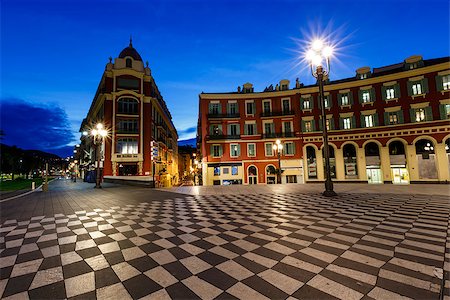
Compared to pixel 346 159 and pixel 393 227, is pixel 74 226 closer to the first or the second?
pixel 393 227

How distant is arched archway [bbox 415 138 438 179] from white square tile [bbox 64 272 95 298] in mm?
30342

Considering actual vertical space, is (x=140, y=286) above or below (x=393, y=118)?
below

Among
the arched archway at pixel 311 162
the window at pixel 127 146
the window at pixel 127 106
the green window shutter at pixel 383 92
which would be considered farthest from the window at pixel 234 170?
the green window shutter at pixel 383 92

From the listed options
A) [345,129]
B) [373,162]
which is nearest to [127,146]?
[345,129]

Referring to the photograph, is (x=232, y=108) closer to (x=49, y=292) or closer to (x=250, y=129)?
(x=250, y=129)

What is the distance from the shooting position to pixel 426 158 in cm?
2177

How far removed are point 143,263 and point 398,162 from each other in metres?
29.3

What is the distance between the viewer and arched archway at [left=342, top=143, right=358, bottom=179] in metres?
25.0

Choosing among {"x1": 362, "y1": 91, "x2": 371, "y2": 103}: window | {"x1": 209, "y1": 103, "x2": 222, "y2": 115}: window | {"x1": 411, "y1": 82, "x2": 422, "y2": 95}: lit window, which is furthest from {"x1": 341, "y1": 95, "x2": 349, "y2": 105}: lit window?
{"x1": 209, "y1": 103, "x2": 222, "y2": 115}: window

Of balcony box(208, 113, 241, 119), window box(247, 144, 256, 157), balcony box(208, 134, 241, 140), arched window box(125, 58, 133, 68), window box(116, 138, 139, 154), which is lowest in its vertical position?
window box(247, 144, 256, 157)

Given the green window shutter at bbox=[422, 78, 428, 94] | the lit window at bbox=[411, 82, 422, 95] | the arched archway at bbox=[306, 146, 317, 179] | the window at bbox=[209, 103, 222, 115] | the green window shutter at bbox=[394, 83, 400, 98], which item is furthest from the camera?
the window at bbox=[209, 103, 222, 115]

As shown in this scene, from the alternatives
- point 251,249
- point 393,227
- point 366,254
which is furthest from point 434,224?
point 251,249

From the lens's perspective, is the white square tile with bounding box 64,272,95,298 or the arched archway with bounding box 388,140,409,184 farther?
the arched archway with bounding box 388,140,409,184

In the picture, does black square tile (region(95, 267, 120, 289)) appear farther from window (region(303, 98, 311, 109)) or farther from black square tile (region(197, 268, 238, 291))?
window (region(303, 98, 311, 109))
